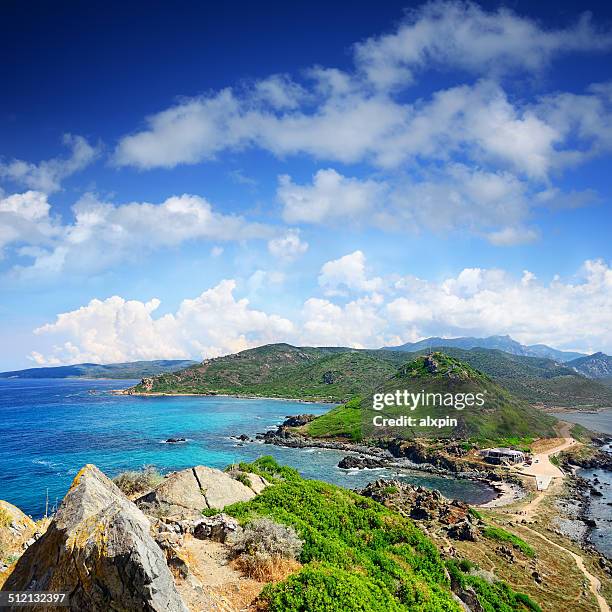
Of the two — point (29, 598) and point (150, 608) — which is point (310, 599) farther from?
point (29, 598)

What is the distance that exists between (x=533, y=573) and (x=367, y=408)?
94261mm

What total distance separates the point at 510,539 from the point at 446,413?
6839cm

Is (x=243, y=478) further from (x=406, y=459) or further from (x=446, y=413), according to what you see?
(x=446, y=413)

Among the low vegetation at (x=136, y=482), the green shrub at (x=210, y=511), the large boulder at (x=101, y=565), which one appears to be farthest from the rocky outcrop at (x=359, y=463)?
the large boulder at (x=101, y=565)

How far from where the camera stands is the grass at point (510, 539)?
3938 centimetres

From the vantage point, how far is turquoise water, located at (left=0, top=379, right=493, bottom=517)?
215 ft

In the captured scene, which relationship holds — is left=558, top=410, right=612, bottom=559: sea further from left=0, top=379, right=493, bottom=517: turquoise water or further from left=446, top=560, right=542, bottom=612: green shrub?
left=446, top=560, right=542, bottom=612: green shrub

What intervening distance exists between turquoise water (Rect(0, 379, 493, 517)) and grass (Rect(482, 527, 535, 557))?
21625 mm

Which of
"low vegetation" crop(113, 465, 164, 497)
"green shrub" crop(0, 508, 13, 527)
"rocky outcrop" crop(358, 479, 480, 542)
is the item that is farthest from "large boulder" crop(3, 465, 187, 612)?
"rocky outcrop" crop(358, 479, 480, 542)

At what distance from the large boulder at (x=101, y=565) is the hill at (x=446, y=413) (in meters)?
100

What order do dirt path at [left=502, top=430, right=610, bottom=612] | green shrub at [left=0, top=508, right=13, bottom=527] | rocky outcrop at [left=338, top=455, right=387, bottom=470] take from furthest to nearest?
rocky outcrop at [left=338, top=455, right=387, bottom=470], dirt path at [left=502, top=430, right=610, bottom=612], green shrub at [left=0, top=508, right=13, bottom=527]

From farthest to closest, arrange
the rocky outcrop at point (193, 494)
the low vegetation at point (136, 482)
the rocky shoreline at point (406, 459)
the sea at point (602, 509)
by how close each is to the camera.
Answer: the rocky shoreline at point (406, 459)
the sea at point (602, 509)
the low vegetation at point (136, 482)
the rocky outcrop at point (193, 494)

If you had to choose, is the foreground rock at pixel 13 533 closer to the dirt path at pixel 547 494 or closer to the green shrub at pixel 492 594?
the green shrub at pixel 492 594

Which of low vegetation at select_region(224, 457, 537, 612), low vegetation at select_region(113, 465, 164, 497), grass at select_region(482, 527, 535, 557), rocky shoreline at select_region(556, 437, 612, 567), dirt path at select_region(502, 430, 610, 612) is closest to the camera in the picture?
low vegetation at select_region(224, 457, 537, 612)
